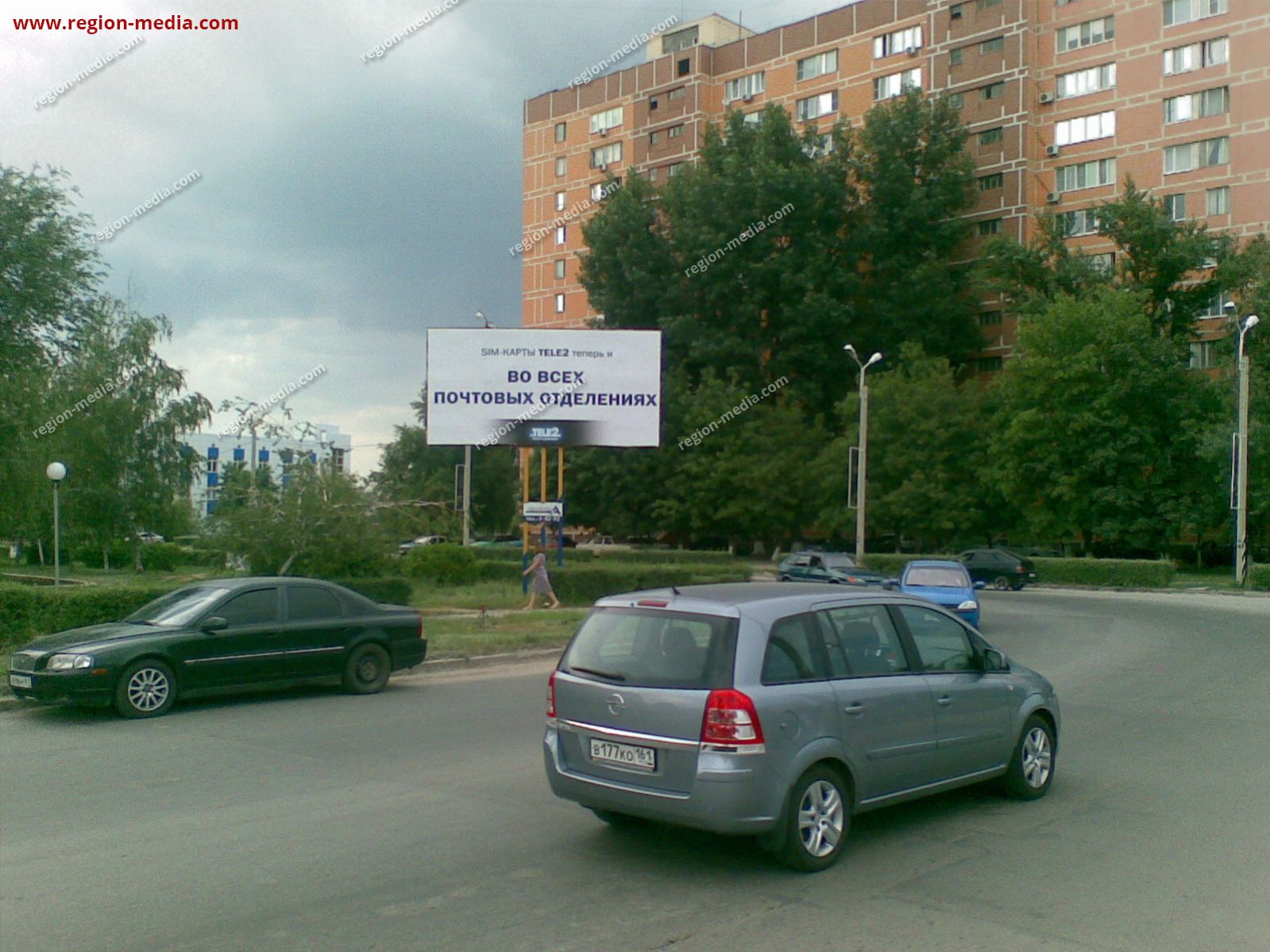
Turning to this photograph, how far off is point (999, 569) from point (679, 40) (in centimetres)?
4770

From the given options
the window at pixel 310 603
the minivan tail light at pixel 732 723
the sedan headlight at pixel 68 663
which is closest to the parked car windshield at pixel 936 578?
the window at pixel 310 603

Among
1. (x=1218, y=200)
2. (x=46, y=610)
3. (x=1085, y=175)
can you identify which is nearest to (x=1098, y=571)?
(x=1218, y=200)

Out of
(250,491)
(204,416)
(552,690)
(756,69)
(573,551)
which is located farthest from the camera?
(756,69)

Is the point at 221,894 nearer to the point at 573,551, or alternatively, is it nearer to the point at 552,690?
the point at 552,690

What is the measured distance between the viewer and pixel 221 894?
6.05m

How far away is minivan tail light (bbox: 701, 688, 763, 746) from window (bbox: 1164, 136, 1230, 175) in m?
54.3

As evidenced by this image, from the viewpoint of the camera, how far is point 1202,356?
53.9 m

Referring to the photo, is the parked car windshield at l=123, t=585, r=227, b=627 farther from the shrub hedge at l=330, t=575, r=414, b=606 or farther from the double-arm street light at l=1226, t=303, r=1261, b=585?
the double-arm street light at l=1226, t=303, r=1261, b=585

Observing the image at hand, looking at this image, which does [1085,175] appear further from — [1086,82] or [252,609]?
[252,609]

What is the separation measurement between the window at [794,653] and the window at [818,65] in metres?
63.4

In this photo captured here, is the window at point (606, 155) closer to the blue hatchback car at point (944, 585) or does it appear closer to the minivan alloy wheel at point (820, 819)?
the blue hatchback car at point (944, 585)

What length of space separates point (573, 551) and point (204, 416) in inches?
681

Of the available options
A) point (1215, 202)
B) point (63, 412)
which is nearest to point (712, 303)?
point (1215, 202)

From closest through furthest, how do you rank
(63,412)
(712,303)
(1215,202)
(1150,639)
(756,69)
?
(1150,639), (63,412), (1215,202), (712,303), (756,69)
